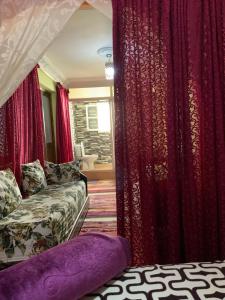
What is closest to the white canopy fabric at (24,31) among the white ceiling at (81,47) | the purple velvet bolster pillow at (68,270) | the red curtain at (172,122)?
the red curtain at (172,122)

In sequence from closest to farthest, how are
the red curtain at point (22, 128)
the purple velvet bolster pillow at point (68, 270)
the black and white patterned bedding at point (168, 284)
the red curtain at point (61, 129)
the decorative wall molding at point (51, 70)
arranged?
the purple velvet bolster pillow at point (68, 270)
the black and white patterned bedding at point (168, 284)
the red curtain at point (22, 128)
the decorative wall molding at point (51, 70)
the red curtain at point (61, 129)

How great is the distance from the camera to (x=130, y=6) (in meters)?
Answer: 1.75

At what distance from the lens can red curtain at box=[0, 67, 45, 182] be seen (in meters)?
3.10

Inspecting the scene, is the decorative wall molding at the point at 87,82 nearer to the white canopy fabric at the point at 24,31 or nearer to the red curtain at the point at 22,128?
the red curtain at the point at 22,128

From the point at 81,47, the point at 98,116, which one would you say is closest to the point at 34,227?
the point at 81,47

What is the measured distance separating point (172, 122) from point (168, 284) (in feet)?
3.10

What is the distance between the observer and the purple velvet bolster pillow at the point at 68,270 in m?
1.02

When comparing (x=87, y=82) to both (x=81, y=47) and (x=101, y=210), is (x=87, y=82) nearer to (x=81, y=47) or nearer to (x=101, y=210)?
(x=81, y=47)

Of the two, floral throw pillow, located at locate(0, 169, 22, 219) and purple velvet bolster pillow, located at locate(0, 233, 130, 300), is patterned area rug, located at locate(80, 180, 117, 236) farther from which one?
purple velvet bolster pillow, located at locate(0, 233, 130, 300)

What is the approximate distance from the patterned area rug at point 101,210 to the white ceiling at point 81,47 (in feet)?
7.91

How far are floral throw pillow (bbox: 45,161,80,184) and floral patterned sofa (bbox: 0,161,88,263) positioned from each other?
0.05 feet

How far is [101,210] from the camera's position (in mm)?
4215

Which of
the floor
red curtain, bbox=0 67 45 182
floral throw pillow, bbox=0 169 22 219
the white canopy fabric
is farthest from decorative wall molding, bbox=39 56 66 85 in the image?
the white canopy fabric

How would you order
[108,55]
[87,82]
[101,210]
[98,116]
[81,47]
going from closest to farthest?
[81,47] < [101,210] < [108,55] < [87,82] < [98,116]
